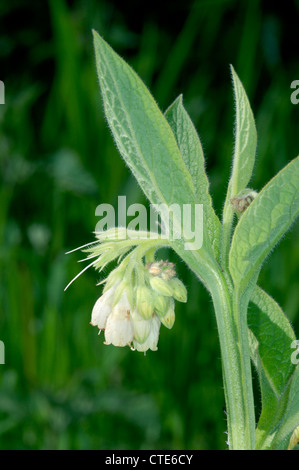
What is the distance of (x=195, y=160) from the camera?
2.64 ft

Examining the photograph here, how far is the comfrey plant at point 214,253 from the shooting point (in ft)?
2.29

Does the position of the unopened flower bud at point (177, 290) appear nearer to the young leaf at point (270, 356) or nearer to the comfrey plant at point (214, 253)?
the comfrey plant at point (214, 253)

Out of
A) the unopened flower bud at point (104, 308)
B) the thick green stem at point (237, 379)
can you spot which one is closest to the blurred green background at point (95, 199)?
the unopened flower bud at point (104, 308)

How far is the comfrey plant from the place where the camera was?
70 cm

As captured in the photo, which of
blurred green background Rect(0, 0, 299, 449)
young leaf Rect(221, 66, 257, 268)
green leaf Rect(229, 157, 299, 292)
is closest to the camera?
green leaf Rect(229, 157, 299, 292)

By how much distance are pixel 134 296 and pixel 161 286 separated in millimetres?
42

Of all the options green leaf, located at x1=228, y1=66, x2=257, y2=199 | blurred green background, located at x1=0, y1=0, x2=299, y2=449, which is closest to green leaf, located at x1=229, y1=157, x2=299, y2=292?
green leaf, located at x1=228, y1=66, x2=257, y2=199

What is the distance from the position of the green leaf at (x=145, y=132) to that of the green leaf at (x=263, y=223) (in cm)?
4

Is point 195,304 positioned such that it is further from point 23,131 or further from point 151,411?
point 23,131

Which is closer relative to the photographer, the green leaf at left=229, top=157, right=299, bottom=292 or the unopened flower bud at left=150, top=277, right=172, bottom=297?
the green leaf at left=229, top=157, right=299, bottom=292

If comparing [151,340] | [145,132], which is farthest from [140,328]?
[145,132]

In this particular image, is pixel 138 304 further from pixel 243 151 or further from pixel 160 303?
pixel 243 151

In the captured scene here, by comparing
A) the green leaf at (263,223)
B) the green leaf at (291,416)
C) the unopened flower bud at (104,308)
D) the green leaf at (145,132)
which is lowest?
the green leaf at (291,416)

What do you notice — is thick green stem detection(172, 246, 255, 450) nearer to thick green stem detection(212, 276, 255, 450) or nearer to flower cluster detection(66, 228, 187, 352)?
thick green stem detection(212, 276, 255, 450)
